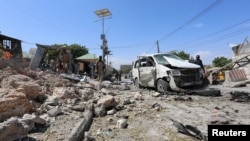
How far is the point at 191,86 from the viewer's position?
9.30m

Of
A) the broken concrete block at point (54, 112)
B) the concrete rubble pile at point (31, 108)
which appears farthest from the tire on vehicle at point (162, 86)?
the broken concrete block at point (54, 112)

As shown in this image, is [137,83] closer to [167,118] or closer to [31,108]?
[167,118]

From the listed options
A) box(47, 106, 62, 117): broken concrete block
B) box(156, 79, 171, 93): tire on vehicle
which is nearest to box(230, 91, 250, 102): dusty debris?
box(156, 79, 171, 93): tire on vehicle

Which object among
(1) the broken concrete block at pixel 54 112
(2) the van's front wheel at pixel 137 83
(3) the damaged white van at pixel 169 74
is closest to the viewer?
(1) the broken concrete block at pixel 54 112

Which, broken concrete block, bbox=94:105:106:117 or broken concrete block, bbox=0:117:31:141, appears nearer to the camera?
broken concrete block, bbox=0:117:31:141

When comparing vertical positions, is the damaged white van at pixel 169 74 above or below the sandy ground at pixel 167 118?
above

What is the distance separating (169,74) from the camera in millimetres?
9102

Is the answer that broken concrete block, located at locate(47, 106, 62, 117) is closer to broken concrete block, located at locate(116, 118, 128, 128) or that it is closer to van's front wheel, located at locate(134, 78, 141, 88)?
broken concrete block, located at locate(116, 118, 128, 128)

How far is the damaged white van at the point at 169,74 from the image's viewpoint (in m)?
8.93

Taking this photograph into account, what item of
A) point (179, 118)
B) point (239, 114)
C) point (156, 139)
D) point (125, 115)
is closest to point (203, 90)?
point (239, 114)

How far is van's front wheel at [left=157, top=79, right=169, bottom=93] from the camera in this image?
9.31 m

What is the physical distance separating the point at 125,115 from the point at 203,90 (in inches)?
169

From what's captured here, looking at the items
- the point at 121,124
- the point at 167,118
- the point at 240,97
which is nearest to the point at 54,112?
the point at 121,124

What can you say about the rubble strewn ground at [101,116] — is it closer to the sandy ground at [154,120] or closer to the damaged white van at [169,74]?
the sandy ground at [154,120]
